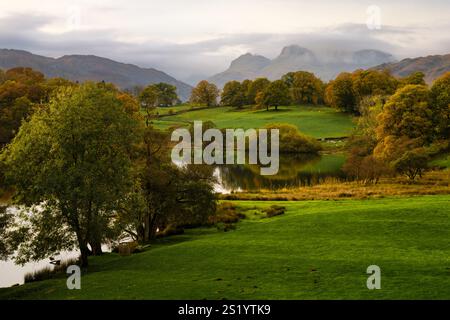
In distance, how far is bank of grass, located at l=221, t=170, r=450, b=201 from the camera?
173ft

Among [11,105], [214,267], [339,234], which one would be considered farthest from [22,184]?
[11,105]

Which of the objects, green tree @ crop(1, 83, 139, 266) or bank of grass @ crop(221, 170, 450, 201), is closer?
green tree @ crop(1, 83, 139, 266)

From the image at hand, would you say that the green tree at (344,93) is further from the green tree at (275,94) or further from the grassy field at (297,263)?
the grassy field at (297,263)

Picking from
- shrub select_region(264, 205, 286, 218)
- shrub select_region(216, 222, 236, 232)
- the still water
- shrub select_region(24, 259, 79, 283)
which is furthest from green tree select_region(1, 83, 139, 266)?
the still water

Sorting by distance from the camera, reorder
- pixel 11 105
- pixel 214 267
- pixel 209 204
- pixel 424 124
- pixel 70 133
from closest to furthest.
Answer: pixel 214 267 < pixel 70 133 < pixel 209 204 < pixel 424 124 < pixel 11 105

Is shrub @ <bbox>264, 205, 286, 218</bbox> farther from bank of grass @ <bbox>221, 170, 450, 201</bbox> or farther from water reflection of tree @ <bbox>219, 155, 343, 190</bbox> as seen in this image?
water reflection of tree @ <bbox>219, 155, 343, 190</bbox>

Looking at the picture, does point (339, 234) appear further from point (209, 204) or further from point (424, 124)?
point (424, 124)

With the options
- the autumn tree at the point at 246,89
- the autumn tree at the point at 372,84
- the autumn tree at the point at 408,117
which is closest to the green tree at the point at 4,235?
the autumn tree at the point at 408,117

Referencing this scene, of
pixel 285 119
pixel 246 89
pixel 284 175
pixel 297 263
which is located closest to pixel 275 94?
pixel 285 119

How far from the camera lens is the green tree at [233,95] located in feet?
628

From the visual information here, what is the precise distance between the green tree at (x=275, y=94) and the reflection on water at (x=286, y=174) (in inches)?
2230

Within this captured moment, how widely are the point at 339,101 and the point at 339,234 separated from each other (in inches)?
5089

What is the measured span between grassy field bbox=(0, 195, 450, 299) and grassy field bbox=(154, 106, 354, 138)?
102 m

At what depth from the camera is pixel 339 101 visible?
154 meters
